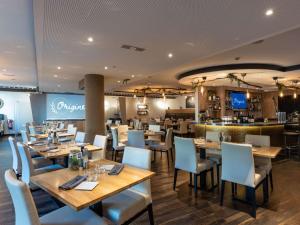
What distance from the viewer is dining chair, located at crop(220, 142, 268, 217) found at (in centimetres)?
272

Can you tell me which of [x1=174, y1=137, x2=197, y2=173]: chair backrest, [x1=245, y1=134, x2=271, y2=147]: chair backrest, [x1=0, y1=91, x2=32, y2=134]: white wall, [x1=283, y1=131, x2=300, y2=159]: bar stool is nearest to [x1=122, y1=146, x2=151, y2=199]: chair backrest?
[x1=174, y1=137, x2=197, y2=173]: chair backrest

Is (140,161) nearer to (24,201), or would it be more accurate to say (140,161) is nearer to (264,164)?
(24,201)

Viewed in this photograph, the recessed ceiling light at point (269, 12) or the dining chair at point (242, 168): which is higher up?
the recessed ceiling light at point (269, 12)

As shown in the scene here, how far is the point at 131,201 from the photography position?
2082mm

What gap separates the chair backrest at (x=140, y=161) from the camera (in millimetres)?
2312

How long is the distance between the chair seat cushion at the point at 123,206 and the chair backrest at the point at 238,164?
143 centimetres

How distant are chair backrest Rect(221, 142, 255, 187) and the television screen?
8.31 meters

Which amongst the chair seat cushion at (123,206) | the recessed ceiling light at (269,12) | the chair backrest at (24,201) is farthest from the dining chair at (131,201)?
the recessed ceiling light at (269,12)

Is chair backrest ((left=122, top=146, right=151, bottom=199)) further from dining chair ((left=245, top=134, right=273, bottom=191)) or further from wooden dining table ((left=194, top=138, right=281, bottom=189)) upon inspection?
dining chair ((left=245, top=134, right=273, bottom=191))

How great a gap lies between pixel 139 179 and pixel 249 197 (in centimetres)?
211

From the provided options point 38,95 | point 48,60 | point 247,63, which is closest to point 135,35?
point 48,60

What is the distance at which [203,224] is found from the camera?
8.30ft

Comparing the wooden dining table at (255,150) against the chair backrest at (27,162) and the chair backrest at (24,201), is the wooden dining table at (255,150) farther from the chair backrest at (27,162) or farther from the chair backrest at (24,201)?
the chair backrest at (24,201)

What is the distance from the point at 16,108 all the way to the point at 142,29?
12411 mm
